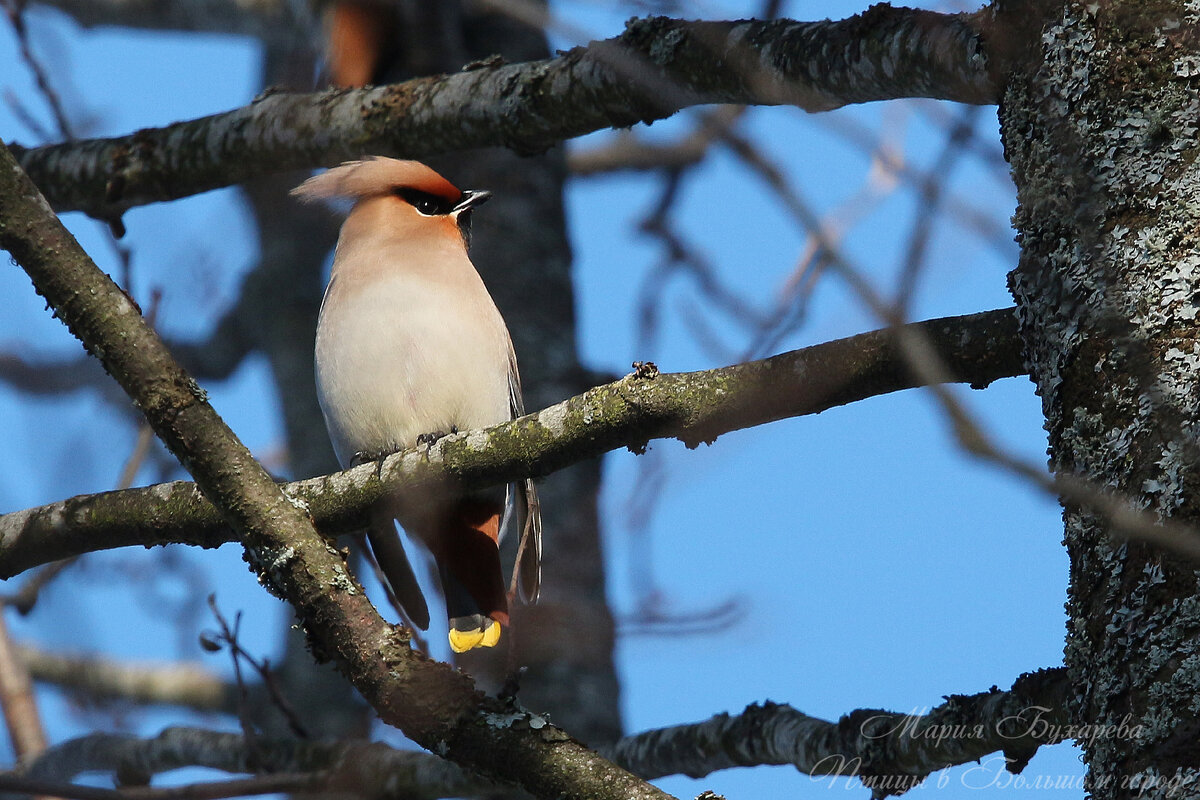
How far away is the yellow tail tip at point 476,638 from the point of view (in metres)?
3.81

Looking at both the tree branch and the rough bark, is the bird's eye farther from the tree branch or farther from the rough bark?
the rough bark

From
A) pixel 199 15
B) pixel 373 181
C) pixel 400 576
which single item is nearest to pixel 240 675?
pixel 400 576

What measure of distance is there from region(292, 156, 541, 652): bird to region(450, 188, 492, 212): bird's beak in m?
0.37

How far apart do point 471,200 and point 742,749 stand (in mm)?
2349

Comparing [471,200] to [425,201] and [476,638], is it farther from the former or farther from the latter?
[476,638]

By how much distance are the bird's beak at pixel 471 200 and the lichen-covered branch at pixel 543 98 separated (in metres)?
0.94

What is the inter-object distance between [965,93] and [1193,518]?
986mm

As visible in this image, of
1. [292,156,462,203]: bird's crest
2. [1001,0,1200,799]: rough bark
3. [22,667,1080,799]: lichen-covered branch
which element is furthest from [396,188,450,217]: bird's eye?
[1001,0,1200,799]: rough bark

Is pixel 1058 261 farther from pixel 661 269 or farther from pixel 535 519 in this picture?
pixel 535 519

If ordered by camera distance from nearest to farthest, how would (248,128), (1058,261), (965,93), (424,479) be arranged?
(1058,261)
(965,93)
(424,479)
(248,128)

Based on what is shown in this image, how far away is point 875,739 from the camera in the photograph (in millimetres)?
2756

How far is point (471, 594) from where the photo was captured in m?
3.86

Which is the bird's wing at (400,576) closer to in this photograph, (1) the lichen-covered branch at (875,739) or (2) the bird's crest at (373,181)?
(1) the lichen-covered branch at (875,739)

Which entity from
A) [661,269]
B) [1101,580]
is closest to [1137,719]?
[1101,580]
